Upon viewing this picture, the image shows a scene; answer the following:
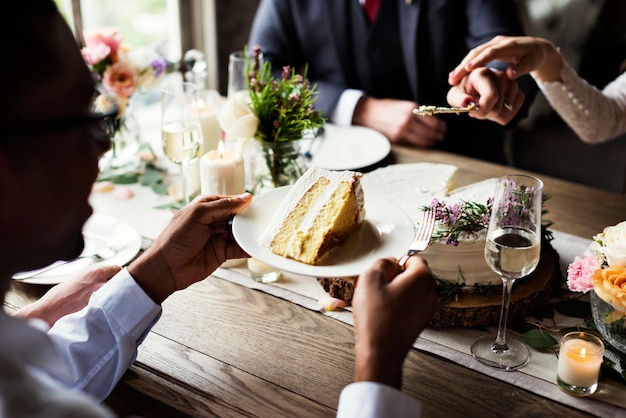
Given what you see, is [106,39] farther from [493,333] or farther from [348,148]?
[493,333]

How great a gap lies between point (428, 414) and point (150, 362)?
0.51 meters

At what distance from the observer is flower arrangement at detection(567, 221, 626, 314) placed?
1.11 m

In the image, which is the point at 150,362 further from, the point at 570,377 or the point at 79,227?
the point at 570,377

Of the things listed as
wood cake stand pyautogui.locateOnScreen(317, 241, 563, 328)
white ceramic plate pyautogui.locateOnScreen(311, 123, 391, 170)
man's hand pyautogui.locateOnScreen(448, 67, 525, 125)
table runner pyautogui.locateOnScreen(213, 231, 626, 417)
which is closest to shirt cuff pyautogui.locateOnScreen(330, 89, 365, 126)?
white ceramic plate pyautogui.locateOnScreen(311, 123, 391, 170)

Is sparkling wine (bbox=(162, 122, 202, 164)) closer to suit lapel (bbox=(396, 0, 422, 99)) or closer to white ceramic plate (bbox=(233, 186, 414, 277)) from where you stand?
white ceramic plate (bbox=(233, 186, 414, 277))

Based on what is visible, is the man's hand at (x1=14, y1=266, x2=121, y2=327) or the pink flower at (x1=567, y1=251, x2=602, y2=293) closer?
the pink flower at (x1=567, y1=251, x2=602, y2=293)

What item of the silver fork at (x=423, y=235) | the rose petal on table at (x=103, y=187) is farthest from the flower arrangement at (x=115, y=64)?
the silver fork at (x=423, y=235)

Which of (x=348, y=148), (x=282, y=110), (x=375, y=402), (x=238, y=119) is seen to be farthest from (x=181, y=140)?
(x=375, y=402)

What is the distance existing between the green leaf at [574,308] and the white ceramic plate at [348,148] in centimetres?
72

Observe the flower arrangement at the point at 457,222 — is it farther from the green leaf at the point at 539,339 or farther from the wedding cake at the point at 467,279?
the green leaf at the point at 539,339

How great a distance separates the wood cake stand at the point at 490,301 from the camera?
1.29 meters

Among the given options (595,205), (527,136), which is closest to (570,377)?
(595,205)

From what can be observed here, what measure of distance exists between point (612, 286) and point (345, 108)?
1305 mm

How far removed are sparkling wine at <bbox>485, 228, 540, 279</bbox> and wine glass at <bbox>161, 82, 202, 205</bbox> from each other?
0.83 m
